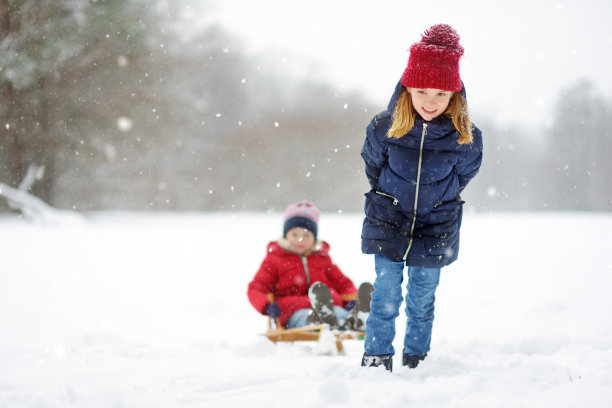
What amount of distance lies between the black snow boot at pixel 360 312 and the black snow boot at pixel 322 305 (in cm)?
11

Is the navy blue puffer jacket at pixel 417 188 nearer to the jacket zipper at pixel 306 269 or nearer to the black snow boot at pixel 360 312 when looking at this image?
the black snow boot at pixel 360 312

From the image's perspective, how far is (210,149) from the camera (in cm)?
1952

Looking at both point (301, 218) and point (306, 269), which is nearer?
point (306, 269)

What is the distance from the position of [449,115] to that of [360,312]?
1.67 meters

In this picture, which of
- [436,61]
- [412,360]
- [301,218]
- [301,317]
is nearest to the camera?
[436,61]

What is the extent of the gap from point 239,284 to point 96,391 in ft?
15.3

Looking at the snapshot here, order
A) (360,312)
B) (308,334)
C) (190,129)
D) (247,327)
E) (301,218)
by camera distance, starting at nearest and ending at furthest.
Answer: (360,312) → (308,334) → (301,218) → (247,327) → (190,129)

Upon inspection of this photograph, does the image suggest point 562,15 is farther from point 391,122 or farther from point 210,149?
point 391,122

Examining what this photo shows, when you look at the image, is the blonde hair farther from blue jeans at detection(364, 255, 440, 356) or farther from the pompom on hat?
the pompom on hat

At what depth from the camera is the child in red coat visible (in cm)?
415

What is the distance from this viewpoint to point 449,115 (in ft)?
8.72

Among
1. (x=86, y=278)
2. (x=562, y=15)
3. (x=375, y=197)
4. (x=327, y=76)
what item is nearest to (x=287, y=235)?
(x=375, y=197)

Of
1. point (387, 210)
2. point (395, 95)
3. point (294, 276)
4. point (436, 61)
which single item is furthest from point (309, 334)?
point (436, 61)

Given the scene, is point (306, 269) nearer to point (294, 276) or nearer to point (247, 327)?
point (294, 276)
